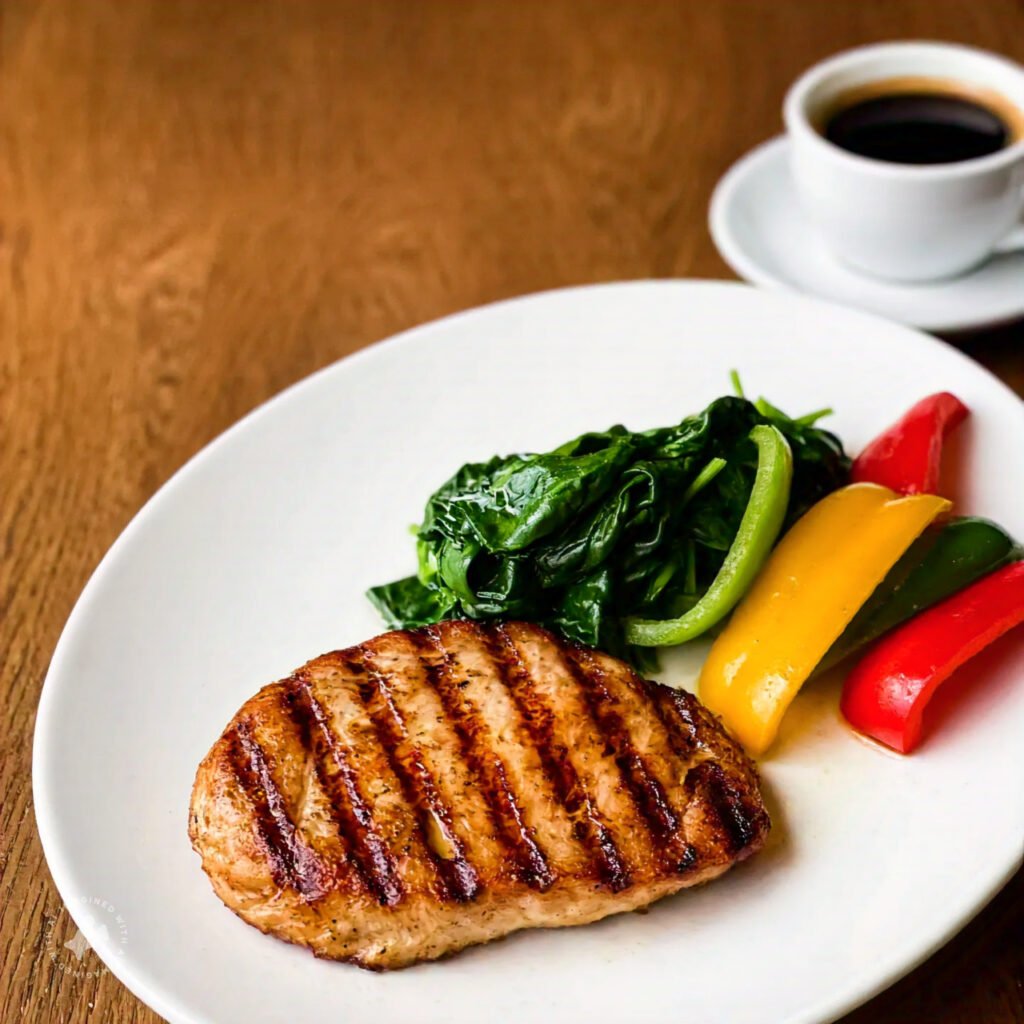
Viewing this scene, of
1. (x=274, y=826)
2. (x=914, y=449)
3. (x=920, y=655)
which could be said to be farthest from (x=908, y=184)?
(x=274, y=826)

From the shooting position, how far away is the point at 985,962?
7.88ft

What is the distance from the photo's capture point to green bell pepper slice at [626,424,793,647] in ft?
9.27

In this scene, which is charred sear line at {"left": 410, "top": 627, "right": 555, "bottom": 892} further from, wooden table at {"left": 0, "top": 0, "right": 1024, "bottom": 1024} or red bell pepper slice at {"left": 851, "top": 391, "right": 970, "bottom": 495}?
red bell pepper slice at {"left": 851, "top": 391, "right": 970, "bottom": 495}

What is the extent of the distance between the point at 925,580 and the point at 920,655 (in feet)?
0.80

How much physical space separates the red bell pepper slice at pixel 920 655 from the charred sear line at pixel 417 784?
2.99 feet

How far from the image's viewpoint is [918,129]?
13.4ft

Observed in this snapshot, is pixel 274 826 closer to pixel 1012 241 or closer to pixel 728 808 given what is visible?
pixel 728 808

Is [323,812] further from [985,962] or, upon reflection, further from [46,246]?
[46,246]

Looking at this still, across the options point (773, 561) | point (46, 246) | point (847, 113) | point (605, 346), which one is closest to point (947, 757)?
point (773, 561)

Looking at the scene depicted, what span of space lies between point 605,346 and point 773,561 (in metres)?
1.00

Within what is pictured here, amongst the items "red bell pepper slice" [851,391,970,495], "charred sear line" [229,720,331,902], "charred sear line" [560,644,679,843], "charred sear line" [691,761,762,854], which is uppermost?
"red bell pepper slice" [851,391,970,495]

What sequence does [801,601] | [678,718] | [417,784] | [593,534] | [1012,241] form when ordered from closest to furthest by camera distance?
[417,784]
[678,718]
[801,601]
[593,534]
[1012,241]

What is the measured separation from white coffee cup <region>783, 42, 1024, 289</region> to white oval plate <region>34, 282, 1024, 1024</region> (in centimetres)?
50

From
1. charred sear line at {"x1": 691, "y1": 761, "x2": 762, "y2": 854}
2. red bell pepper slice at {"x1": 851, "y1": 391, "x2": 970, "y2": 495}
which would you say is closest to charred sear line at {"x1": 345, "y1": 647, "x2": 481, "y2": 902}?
charred sear line at {"x1": 691, "y1": 761, "x2": 762, "y2": 854}
